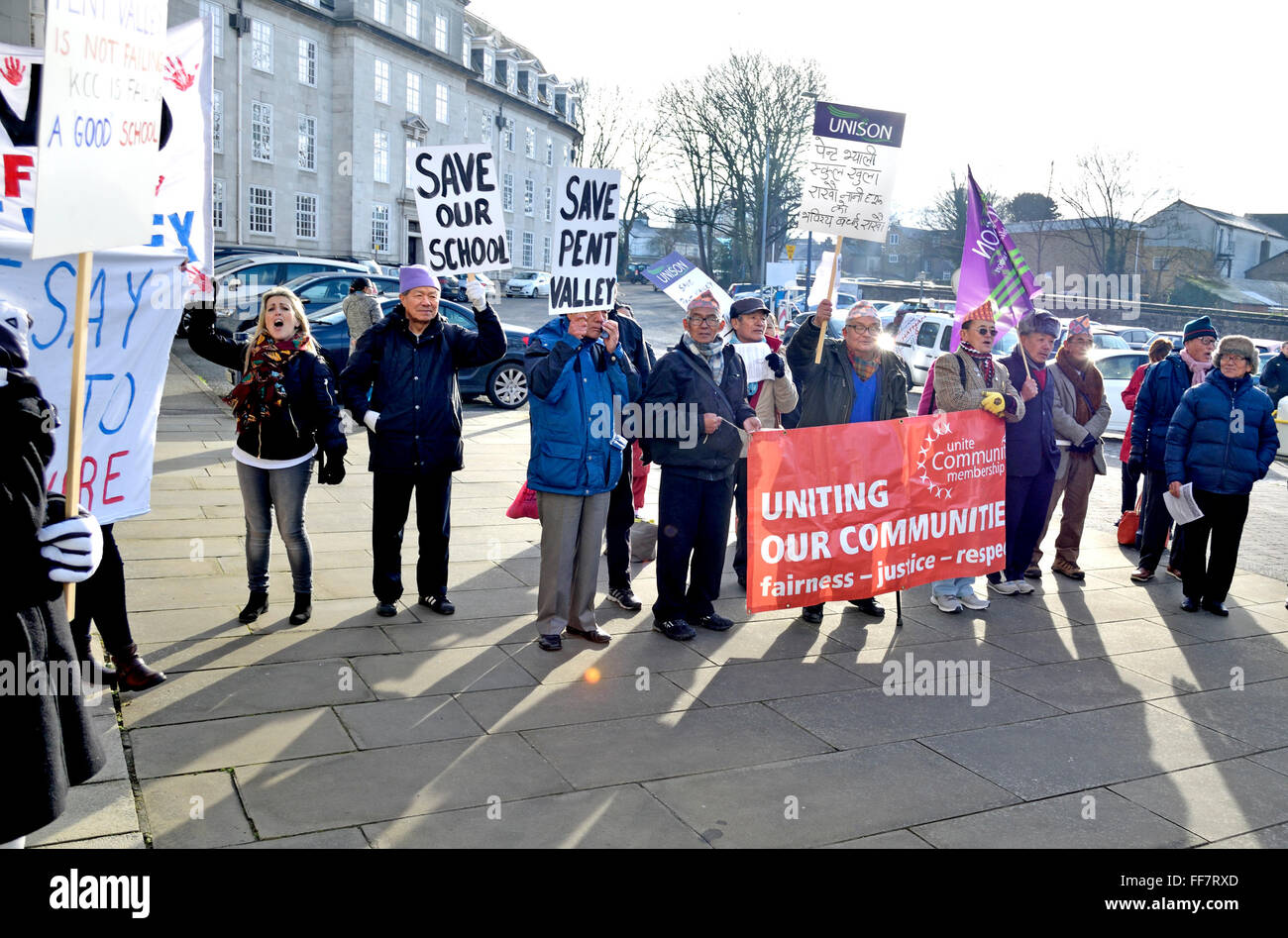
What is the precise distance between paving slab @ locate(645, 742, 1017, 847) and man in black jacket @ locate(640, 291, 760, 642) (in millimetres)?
1763

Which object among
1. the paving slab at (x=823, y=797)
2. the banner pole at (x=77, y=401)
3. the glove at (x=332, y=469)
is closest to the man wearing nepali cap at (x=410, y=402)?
the glove at (x=332, y=469)

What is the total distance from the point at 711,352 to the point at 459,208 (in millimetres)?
1683

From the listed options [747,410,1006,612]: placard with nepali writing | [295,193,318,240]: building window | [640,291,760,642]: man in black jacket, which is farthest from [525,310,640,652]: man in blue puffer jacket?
[295,193,318,240]: building window

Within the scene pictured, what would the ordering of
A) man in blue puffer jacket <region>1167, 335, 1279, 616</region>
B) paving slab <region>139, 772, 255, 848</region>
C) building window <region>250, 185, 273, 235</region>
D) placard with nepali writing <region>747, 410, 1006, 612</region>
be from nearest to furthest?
paving slab <region>139, 772, 255, 848</region> → placard with nepali writing <region>747, 410, 1006, 612</region> → man in blue puffer jacket <region>1167, 335, 1279, 616</region> → building window <region>250, 185, 273, 235</region>

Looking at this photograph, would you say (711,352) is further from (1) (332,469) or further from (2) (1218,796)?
(2) (1218,796)

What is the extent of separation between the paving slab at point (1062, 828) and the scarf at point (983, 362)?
344cm

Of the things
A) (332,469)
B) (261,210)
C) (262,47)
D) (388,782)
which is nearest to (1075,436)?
(332,469)

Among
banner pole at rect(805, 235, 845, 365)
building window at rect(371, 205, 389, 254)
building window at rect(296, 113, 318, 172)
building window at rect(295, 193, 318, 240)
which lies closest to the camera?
banner pole at rect(805, 235, 845, 365)

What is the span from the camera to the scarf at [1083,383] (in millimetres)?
8055

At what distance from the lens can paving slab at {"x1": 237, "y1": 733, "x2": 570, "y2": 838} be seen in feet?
12.6

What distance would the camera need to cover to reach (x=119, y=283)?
4535 mm

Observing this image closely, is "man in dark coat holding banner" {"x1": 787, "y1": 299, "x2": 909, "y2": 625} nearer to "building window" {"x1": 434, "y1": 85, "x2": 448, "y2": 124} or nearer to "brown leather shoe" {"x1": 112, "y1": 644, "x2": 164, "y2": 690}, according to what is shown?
"brown leather shoe" {"x1": 112, "y1": 644, "x2": 164, "y2": 690}

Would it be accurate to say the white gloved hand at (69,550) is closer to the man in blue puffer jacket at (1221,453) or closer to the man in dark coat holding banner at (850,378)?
the man in dark coat holding banner at (850,378)
